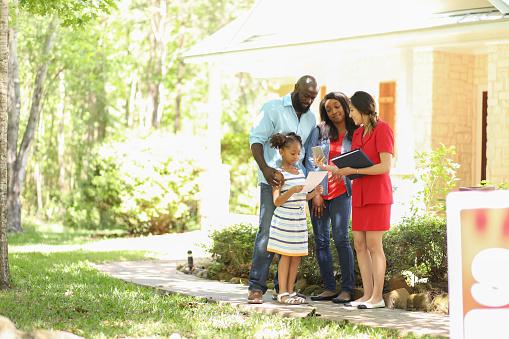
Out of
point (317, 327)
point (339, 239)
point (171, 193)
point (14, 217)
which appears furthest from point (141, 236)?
point (317, 327)

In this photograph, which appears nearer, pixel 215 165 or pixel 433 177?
pixel 433 177

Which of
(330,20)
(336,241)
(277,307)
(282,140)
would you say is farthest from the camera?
(330,20)

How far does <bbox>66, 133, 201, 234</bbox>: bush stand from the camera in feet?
63.7

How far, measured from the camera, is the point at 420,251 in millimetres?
9438

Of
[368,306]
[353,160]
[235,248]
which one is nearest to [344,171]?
[353,160]

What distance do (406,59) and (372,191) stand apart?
7072mm

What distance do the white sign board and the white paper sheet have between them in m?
2.94

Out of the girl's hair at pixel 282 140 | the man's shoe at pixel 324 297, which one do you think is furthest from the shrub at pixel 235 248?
the girl's hair at pixel 282 140

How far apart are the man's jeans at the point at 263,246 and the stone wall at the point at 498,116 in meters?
6.66

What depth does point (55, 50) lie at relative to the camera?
22.0m

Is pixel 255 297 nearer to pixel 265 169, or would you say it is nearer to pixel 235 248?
pixel 265 169

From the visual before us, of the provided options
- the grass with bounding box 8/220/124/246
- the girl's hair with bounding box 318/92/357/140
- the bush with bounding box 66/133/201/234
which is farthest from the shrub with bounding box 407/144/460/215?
the bush with bounding box 66/133/201/234

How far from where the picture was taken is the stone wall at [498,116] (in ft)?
47.9

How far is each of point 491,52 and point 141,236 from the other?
798 centimetres
